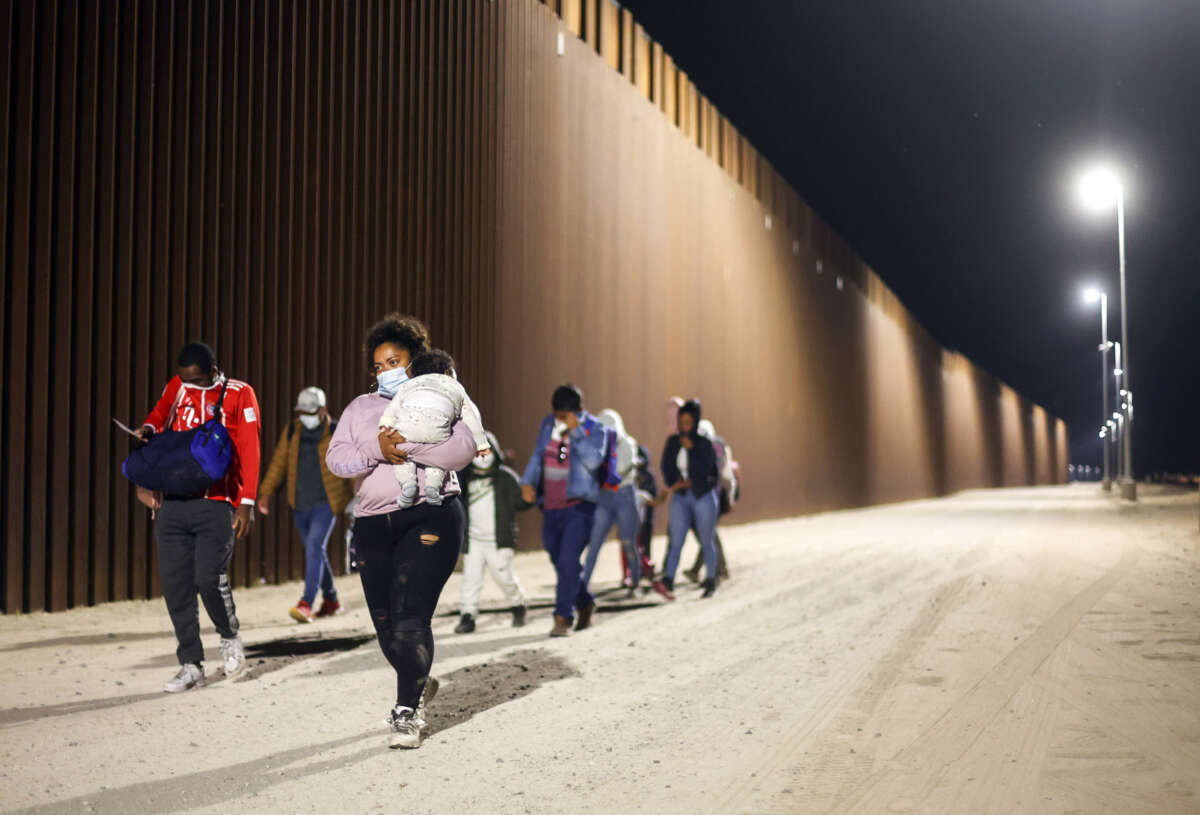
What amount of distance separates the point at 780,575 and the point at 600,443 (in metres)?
5.36

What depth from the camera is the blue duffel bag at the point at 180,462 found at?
610 cm

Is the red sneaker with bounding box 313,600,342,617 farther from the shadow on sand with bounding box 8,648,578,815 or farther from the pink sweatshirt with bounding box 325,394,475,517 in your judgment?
the pink sweatshirt with bounding box 325,394,475,517

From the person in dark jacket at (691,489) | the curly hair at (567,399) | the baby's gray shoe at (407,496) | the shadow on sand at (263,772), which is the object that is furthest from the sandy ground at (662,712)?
the curly hair at (567,399)

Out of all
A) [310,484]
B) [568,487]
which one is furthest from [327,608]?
[568,487]

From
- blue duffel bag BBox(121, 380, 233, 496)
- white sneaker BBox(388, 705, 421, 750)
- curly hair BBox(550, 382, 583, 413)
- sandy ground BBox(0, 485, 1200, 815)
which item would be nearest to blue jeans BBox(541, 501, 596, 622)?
sandy ground BBox(0, 485, 1200, 815)

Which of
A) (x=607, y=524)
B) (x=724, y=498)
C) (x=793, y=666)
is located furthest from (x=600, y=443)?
(x=724, y=498)

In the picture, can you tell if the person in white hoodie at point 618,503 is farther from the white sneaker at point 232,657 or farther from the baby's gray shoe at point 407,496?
the baby's gray shoe at point 407,496

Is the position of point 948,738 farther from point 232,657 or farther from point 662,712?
point 232,657

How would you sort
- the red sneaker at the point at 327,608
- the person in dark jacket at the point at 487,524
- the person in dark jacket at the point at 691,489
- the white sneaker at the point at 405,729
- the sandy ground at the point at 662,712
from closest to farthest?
1. the sandy ground at the point at 662,712
2. the white sneaker at the point at 405,729
3. the person in dark jacket at the point at 487,524
4. the red sneaker at the point at 327,608
5. the person in dark jacket at the point at 691,489

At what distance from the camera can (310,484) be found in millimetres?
9406

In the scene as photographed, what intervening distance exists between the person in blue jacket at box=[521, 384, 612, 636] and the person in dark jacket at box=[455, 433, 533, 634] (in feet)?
0.91

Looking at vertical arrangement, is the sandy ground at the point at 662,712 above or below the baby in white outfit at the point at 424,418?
below

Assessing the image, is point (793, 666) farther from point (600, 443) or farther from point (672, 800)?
point (672, 800)

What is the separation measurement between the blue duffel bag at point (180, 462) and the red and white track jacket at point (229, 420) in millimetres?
126
